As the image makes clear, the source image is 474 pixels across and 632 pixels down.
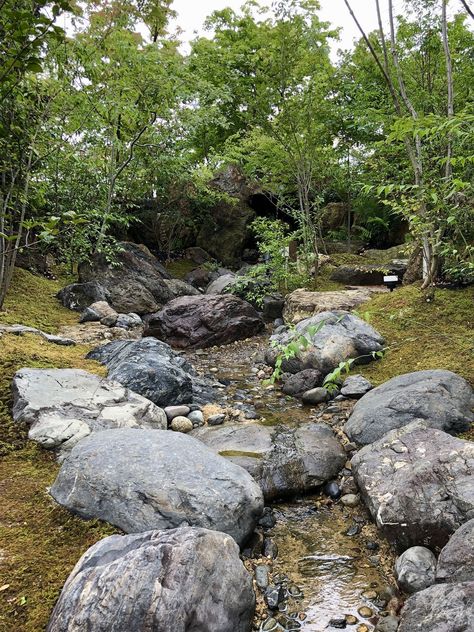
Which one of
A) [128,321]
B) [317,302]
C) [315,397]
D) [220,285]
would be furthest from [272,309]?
[315,397]

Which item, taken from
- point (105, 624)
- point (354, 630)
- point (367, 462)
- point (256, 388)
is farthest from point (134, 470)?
point (256, 388)

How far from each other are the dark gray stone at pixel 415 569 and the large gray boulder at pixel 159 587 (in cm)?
100

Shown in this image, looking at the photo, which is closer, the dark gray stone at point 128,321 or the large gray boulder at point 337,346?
the large gray boulder at point 337,346

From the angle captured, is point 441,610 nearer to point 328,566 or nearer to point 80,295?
point 328,566

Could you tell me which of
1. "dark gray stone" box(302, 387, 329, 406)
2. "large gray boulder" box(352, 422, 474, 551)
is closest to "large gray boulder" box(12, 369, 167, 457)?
"dark gray stone" box(302, 387, 329, 406)

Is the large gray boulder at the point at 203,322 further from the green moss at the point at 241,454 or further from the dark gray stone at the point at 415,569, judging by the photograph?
the dark gray stone at the point at 415,569

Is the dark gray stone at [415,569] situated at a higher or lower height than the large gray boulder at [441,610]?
lower

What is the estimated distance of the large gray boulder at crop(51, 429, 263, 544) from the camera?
2721 millimetres

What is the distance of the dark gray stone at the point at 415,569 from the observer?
2.55 m

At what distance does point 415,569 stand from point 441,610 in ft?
2.26

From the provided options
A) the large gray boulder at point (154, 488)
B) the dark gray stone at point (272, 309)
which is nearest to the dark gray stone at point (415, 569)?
the large gray boulder at point (154, 488)

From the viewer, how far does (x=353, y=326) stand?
6797mm

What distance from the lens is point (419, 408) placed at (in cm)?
420

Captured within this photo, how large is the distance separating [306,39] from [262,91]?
1594 mm
